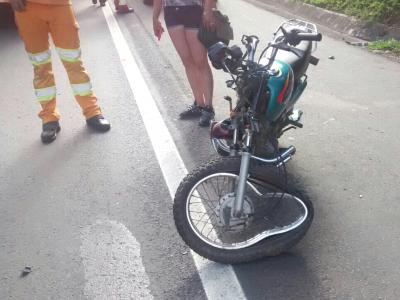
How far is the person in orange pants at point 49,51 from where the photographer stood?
3873 mm

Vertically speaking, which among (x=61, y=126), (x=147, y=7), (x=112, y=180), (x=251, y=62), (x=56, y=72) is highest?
(x=251, y=62)

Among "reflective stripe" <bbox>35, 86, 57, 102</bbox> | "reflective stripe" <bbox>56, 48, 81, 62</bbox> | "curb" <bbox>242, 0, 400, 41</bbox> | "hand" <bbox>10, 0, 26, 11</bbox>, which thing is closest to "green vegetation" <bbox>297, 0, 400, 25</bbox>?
"curb" <bbox>242, 0, 400, 41</bbox>

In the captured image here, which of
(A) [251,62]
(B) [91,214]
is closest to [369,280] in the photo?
(A) [251,62]

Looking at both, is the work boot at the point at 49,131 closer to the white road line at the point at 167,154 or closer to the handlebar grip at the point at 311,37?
the white road line at the point at 167,154

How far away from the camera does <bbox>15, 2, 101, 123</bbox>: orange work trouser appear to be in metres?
3.89

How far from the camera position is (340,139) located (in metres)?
4.05

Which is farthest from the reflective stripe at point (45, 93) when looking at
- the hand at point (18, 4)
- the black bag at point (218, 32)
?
the black bag at point (218, 32)

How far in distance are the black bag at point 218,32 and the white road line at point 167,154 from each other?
3.22 feet

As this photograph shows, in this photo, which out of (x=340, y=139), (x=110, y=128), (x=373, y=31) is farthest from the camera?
(x=373, y=31)

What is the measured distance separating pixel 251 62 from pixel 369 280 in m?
1.37

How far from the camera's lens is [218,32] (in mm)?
3525

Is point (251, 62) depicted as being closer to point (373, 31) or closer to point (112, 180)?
point (112, 180)

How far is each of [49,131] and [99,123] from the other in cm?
48

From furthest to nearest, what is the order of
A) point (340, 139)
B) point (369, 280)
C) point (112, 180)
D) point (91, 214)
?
point (340, 139)
point (112, 180)
point (91, 214)
point (369, 280)
